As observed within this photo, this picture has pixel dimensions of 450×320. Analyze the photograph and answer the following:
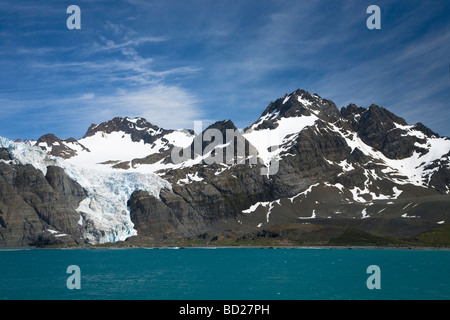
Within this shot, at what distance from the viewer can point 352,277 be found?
349 feet

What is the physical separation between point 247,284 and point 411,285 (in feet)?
107
